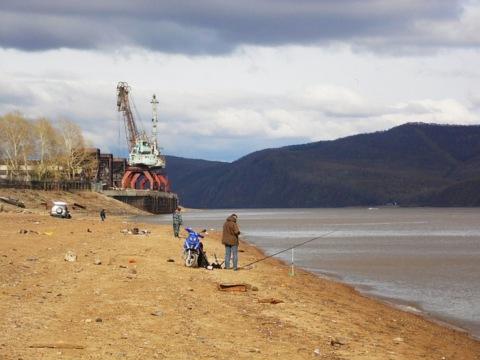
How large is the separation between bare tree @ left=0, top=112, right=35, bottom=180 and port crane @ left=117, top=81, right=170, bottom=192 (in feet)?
126

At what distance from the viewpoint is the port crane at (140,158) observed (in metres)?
170

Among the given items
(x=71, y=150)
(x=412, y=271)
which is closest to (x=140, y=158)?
(x=71, y=150)

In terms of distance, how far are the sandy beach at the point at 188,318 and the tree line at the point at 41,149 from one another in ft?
342

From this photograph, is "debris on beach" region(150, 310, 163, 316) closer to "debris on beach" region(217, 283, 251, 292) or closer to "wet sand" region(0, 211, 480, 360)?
"wet sand" region(0, 211, 480, 360)

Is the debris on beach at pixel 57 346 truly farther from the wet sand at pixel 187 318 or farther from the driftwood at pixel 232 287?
the driftwood at pixel 232 287

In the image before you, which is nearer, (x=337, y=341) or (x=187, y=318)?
(x=337, y=341)

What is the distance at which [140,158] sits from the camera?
170m

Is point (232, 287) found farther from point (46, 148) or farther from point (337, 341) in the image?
point (46, 148)

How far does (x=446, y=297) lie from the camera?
25938mm

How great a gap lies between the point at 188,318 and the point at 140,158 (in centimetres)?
15582

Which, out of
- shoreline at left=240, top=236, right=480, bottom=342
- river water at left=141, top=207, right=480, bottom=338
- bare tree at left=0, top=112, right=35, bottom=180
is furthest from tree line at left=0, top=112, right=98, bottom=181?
shoreline at left=240, top=236, right=480, bottom=342

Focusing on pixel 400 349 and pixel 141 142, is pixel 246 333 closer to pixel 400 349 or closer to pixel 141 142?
pixel 400 349

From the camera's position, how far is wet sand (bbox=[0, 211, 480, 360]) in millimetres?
12961

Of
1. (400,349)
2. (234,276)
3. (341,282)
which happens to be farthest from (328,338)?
(341,282)
